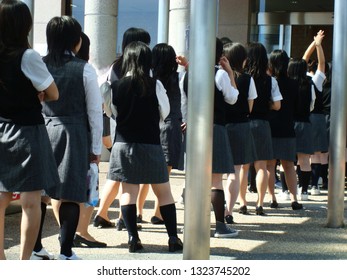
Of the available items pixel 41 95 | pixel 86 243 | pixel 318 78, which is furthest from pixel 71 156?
pixel 318 78

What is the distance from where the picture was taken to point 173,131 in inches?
312

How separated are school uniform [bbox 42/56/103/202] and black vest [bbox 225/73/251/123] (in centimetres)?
242

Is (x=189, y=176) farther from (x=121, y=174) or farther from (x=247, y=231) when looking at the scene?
(x=247, y=231)

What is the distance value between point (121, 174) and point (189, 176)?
1.25 metres

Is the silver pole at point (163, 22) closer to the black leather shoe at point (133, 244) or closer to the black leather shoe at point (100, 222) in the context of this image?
the black leather shoe at point (100, 222)

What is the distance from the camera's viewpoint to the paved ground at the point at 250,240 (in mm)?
6234

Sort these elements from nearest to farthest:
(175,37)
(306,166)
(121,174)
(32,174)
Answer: (32,174)
(121,174)
(306,166)
(175,37)

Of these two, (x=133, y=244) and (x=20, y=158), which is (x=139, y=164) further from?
(x=20, y=158)

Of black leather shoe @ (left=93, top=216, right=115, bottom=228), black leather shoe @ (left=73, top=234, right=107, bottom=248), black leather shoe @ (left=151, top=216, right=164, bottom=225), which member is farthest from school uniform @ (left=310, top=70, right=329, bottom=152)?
black leather shoe @ (left=73, top=234, right=107, bottom=248)

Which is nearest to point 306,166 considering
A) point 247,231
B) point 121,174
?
point 247,231

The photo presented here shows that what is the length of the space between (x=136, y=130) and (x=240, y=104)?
6.41ft

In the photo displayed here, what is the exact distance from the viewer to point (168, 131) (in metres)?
7.89

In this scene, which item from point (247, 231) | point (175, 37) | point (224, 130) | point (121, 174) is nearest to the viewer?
point (121, 174)

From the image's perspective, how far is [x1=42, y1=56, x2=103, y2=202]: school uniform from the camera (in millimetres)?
5629
